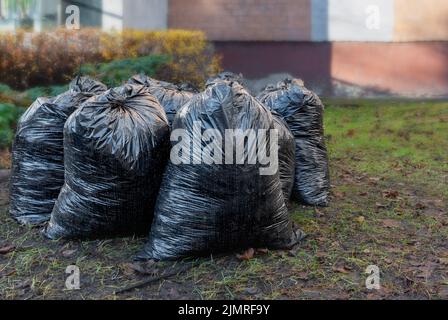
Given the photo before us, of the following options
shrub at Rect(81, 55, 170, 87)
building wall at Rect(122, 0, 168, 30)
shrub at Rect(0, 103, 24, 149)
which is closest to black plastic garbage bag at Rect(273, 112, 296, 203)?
shrub at Rect(81, 55, 170, 87)

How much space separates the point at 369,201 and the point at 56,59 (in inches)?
210

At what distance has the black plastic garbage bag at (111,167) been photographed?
3094 mm

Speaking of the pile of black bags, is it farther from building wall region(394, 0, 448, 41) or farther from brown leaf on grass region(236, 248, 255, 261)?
building wall region(394, 0, 448, 41)

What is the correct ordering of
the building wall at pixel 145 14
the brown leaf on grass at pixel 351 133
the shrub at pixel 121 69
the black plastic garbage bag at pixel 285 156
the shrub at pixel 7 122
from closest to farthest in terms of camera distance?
the black plastic garbage bag at pixel 285 156
the shrub at pixel 7 122
the shrub at pixel 121 69
the brown leaf on grass at pixel 351 133
the building wall at pixel 145 14

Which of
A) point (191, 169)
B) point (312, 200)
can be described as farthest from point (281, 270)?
point (312, 200)

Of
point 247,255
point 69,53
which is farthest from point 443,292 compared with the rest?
point 69,53

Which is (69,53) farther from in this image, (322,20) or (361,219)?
(322,20)

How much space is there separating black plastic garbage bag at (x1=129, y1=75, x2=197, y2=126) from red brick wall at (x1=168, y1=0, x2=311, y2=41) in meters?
8.16

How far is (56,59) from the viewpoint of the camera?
7926 millimetres

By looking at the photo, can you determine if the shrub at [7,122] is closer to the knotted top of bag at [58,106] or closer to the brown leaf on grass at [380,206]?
the knotted top of bag at [58,106]

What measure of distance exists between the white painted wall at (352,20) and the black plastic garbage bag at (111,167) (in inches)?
382

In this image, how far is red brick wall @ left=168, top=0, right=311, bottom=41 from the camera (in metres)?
12.2

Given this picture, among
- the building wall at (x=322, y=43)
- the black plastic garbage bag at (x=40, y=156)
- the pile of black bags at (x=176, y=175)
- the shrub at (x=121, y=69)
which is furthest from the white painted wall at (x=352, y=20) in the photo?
the black plastic garbage bag at (x=40, y=156)

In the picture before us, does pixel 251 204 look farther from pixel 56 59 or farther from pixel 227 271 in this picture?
pixel 56 59
